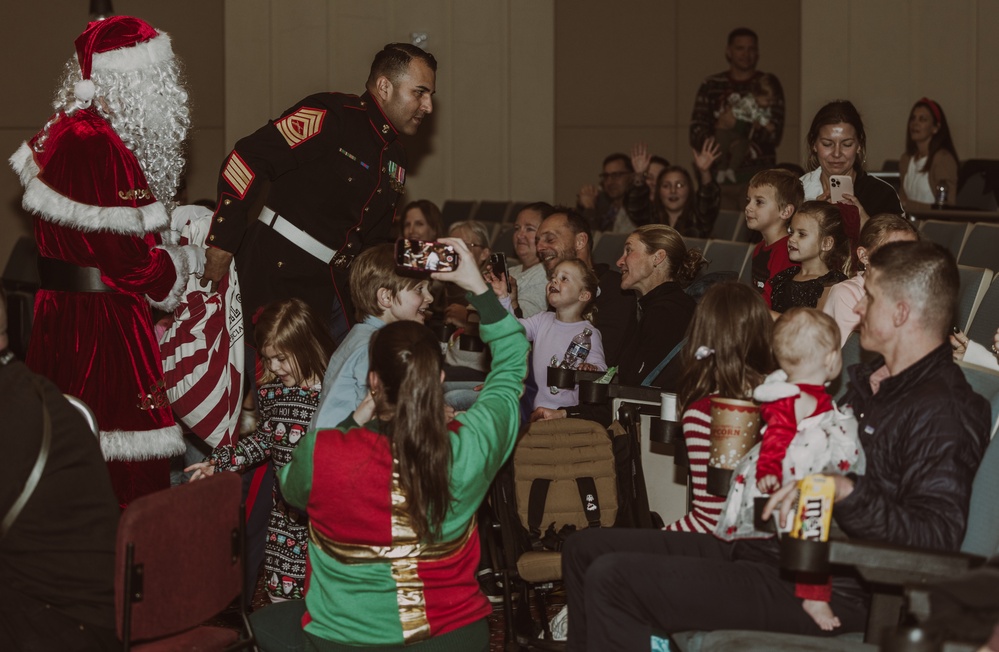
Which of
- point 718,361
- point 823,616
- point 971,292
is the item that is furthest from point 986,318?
point 823,616

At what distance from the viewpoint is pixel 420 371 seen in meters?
2.26

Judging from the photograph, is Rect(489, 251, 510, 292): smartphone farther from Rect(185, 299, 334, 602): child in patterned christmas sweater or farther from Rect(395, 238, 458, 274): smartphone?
Rect(395, 238, 458, 274): smartphone

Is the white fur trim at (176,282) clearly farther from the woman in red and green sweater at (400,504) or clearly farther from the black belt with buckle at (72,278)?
the woman in red and green sweater at (400,504)

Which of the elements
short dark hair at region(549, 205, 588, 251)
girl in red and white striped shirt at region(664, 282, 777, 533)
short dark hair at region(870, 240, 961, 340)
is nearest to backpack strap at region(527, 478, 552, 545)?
girl in red and white striped shirt at region(664, 282, 777, 533)

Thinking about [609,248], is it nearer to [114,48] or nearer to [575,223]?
[575,223]

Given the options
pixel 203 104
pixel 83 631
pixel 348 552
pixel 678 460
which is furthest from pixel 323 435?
pixel 203 104

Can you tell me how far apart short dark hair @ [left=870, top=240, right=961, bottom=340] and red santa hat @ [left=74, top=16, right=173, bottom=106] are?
2.19 meters

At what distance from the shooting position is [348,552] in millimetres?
2301

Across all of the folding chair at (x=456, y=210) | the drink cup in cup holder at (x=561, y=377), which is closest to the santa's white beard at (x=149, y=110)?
the drink cup in cup holder at (x=561, y=377)

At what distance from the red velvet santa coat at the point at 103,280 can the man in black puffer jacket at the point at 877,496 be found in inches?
55.0

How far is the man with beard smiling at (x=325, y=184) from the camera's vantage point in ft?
12.8

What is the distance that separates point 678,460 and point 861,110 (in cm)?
780

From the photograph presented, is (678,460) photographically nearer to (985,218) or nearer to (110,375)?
(110,375)

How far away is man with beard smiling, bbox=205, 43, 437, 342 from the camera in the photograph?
389 cm
